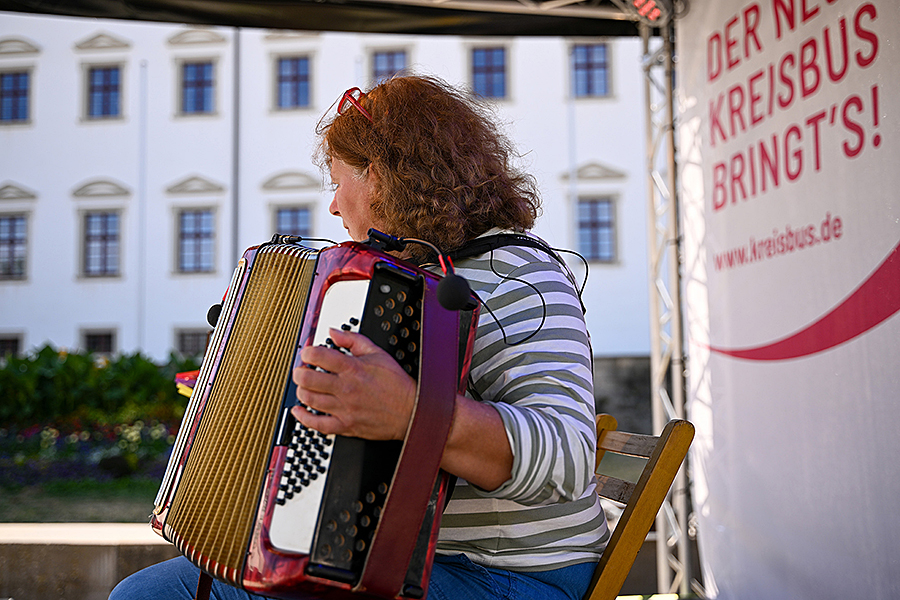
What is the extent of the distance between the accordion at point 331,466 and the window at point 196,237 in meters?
18.4

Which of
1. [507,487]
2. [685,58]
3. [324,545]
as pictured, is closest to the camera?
[324,545]

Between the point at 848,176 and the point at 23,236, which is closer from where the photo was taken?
the point at 848,176

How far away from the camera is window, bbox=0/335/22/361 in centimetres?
1853

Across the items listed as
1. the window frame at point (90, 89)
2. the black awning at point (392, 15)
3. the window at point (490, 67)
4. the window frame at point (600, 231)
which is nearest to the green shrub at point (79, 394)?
the black awning at point (392, 15)

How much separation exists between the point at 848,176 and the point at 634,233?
51.0 feet

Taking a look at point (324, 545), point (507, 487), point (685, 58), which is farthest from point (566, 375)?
point (685, 58)

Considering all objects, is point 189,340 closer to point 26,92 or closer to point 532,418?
point 26,92

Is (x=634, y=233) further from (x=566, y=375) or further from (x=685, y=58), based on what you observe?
(x=566, y=375)

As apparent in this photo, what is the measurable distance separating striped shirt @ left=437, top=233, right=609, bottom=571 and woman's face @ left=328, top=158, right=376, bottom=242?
0.93 feet

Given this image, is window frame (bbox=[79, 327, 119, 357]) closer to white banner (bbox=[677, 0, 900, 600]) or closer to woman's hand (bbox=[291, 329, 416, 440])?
white banner (bbox=[677, 0, 900, 600])

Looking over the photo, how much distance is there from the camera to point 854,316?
7.23ft

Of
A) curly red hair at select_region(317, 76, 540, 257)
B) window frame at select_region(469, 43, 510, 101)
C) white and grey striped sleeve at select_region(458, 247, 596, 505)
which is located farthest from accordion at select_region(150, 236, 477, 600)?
window frame at select_region(469, 43, 510, 101)

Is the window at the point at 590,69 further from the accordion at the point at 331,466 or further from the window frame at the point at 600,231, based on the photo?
the accordion at the point at 331,466

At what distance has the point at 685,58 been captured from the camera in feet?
11.2
